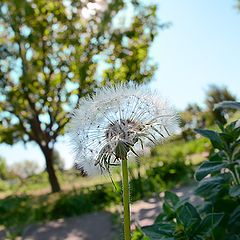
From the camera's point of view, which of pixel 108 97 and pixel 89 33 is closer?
pixel 108 97

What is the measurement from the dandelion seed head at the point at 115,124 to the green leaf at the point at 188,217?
20.5 inches

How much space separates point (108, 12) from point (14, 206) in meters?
4.91

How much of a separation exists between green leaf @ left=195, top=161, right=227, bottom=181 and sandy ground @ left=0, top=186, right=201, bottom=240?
1.61 metres

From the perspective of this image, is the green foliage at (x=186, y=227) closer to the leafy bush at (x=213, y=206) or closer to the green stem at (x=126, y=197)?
the leafy bush at (x=213, y=206)

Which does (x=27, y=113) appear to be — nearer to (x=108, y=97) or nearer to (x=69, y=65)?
(x=69, y=65)

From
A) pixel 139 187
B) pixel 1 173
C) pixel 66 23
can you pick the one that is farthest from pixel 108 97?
pixel 1 173

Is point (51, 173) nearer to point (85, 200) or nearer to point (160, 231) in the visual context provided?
point (85, 200)

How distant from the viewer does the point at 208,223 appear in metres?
1.66

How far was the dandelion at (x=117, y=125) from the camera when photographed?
3.94 ft

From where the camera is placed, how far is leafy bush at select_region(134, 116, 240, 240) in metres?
1.66

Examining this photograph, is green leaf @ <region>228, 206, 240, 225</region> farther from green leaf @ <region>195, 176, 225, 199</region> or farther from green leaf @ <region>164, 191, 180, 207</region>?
green leaf @ <region>164, 191, 180, 207</region>

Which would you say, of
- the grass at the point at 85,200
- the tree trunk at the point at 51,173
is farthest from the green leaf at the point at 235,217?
the tree trunk at the point at 51,173

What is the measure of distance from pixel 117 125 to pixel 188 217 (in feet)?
2.25

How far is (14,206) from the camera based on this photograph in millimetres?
6688
